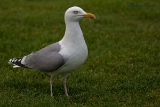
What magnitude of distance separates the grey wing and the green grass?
48 centimetres

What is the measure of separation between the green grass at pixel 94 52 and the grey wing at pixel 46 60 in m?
0.48

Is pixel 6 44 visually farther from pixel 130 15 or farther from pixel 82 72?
pixel 130 15

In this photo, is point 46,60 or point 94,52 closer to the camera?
point 46,60

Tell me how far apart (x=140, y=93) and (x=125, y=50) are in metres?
2.91

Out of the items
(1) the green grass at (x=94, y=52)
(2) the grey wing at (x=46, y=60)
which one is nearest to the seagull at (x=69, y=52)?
(2) the grey wing at (x=46, y=60)

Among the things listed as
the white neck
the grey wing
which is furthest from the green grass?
the white neck

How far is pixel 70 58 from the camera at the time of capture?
244 inches

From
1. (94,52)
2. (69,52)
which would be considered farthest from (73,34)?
(94,52)

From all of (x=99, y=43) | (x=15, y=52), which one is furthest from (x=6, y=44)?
(x=99, y=43)

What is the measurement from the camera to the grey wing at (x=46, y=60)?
6254 mm

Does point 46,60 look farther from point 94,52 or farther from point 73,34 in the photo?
point 94,52

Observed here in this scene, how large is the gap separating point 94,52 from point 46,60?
9.76ft

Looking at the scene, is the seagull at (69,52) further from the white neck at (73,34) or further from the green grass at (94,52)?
the green grass at (94,52)

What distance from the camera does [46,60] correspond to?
255 inches
